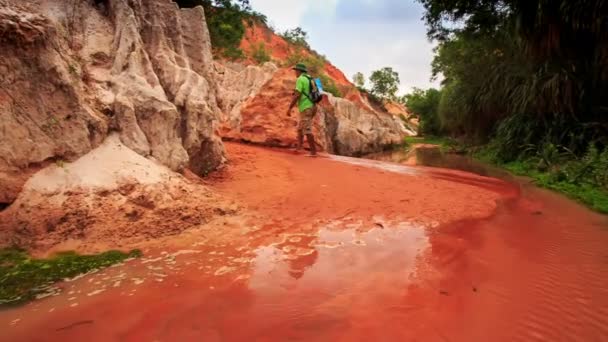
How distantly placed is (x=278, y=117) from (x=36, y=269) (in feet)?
26.9

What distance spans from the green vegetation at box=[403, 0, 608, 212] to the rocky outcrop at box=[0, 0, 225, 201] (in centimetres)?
531

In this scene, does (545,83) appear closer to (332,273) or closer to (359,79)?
(332,273)

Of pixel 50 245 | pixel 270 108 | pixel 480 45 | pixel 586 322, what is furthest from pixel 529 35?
pixel 50 245

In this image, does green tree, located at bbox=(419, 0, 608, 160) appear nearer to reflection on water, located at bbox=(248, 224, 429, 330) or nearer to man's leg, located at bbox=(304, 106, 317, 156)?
man's leg, located at bbox=(304, 106, 317, 156)

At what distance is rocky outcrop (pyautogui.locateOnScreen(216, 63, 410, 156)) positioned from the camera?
997 centimetres

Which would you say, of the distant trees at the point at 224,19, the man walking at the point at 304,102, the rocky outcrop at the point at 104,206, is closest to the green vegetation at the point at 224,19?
the distant trees at the point at 224,19

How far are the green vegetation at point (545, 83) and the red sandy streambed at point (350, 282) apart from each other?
2.23m

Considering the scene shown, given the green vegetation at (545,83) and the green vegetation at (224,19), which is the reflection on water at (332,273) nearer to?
the green vegetation at (545,83)

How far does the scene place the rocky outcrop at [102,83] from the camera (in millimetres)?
2998

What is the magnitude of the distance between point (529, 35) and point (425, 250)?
7115 millimetres

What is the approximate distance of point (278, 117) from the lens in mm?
10156

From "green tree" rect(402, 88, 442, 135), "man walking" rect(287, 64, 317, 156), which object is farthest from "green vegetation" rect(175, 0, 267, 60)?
"green tree" rect(402, 88, 442, 135)

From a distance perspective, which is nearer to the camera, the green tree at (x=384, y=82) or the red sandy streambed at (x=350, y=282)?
the red sandy streambed at (x=350, y=282)

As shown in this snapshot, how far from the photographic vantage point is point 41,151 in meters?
3.04
